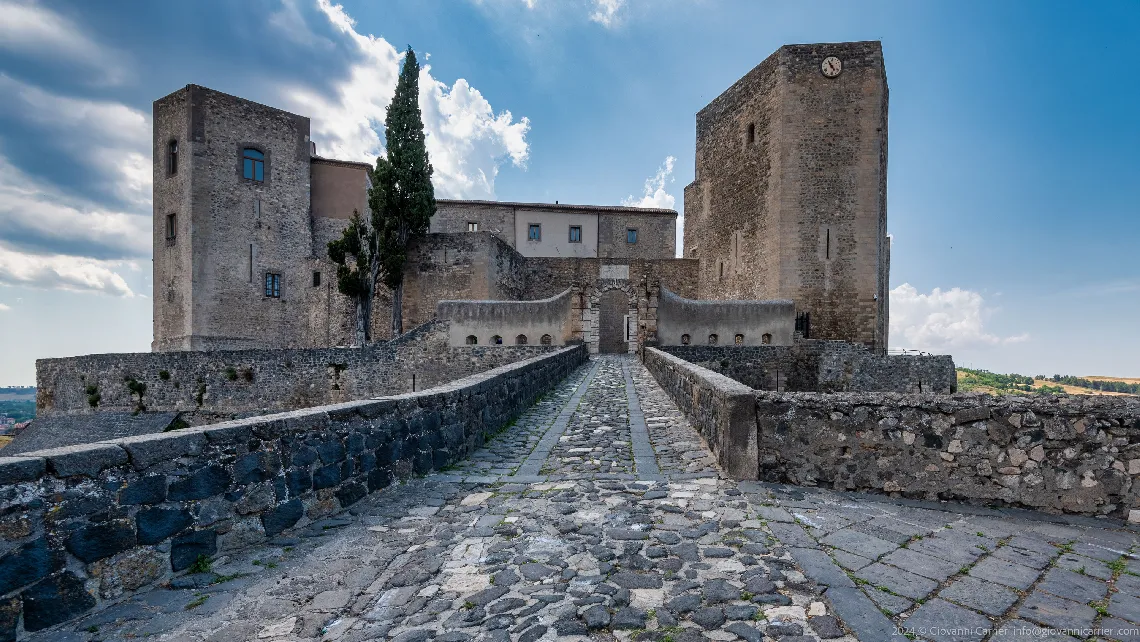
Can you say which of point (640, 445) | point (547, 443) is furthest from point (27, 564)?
point (640, 445)

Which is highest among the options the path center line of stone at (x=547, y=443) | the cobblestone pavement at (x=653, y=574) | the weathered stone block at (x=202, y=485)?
the weathered stone block at (x=202, y=485)

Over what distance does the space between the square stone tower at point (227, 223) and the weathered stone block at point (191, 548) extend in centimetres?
2473

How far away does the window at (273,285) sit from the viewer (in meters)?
24.8

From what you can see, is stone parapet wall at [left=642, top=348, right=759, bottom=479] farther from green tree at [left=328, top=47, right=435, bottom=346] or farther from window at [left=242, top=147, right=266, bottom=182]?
window at [left=242, top=147, right=266, bottom=182]

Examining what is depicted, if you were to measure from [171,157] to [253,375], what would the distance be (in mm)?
12024

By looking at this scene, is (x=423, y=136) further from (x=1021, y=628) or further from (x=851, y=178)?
(x=1021, y=628)

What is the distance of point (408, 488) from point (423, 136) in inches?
941

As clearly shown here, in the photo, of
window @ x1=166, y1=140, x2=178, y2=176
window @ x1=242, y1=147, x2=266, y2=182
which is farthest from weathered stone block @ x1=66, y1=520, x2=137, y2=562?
window @ x1=166, y1=140, x2=178, y2=176

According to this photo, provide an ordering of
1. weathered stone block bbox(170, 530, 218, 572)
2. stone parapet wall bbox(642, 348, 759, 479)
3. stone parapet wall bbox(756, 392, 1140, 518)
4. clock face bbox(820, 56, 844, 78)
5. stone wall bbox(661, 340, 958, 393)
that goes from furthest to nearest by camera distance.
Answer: clock face bbox(820, 56, 844, 78) → stone wall bbox(661, 340, 958, 393) → stone parapet wall bbox(642, 348, 759, 479) → stone parapet wall bbox(756, 392, 1140, 518) → weathered stone block bbox(170, 530, 218, 572)

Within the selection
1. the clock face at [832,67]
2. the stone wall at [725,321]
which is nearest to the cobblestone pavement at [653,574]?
the stone wall at [725,321]

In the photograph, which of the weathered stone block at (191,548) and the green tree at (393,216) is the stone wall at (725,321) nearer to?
the green tree at (393,216)

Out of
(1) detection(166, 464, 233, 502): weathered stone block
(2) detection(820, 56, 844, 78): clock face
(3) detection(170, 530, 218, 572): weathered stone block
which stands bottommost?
(3) detection(170, 530, 218, 572): weathered stone block

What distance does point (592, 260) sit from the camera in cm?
2867

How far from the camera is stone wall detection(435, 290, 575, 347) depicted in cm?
2094
